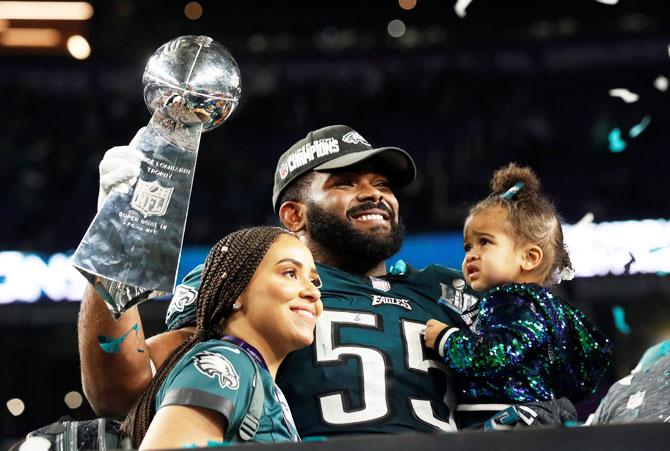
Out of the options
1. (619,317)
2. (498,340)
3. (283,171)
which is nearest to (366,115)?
(619,317)

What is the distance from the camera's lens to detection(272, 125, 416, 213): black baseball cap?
2.73 metres

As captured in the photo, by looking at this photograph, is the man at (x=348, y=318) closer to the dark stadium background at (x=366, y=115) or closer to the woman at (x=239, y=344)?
the woman at (x=239, y=344)

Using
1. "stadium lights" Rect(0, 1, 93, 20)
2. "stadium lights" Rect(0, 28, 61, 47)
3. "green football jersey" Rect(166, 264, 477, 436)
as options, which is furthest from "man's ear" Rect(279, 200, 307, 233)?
"stadium lights" Rect(0, 1, 93, 20)

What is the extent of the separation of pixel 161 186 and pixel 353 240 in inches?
32.7

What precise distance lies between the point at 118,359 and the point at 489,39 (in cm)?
834

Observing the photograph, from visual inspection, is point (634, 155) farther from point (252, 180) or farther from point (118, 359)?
point (118, 359)

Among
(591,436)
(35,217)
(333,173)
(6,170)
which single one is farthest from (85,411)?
(591,436)

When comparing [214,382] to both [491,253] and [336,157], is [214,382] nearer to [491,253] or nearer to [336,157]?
[491,253]

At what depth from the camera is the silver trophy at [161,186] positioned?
6.13 feet

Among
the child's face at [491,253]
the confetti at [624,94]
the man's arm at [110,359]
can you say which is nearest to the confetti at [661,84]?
the confetti at [624,94]

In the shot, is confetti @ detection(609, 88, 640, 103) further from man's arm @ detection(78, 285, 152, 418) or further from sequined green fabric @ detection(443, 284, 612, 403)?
man's arm @ detection(78, 285, 152, 418)

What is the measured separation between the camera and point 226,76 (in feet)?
6.64

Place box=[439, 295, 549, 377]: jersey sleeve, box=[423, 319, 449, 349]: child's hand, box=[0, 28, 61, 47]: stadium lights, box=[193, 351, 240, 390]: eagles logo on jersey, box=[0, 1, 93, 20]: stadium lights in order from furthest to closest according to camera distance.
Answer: box=[0, 1, 93, 20]: stadium lights
box=[0, 28, 61, 47]: stadium lights
box=[423, 319, 449, 349]: child's hand
box=[439, 295, 549, 377]: jersey sleeve
box=[193, 351, 240, 390]: eagles logo on jersey

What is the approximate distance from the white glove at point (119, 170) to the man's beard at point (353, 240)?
85cm
